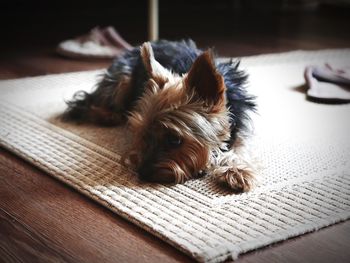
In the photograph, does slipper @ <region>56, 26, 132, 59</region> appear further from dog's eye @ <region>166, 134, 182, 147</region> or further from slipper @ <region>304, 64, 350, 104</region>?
dog's eye @ <region>166, 134, 182, 147</region>

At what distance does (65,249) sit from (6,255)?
170 mm

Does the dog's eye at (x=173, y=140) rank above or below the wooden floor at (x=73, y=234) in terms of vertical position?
above

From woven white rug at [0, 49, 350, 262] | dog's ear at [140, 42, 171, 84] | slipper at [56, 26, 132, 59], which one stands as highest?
dog's ear at [140, 42, 171, 84]

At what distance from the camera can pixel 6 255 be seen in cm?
154

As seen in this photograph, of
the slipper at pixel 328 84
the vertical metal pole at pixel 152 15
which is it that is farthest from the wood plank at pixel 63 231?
the vertical metal pole at pixel 152 15

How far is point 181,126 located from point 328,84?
1736 mm

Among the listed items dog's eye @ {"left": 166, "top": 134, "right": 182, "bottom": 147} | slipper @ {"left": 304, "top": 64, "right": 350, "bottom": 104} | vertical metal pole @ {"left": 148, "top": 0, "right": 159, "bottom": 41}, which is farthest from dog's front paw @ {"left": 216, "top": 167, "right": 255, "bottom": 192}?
vertical metal pole @ {"left": 148, "top": 0, "right": 159, "bottom": 41}

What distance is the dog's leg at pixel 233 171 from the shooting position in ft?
6.48

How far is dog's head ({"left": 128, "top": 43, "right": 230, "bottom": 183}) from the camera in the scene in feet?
6.57

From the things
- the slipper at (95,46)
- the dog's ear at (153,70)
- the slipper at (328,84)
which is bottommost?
the slipper at (95,46)

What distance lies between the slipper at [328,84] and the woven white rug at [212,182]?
8cm

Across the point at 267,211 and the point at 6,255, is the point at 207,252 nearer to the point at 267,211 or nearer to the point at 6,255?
the point at 267,211

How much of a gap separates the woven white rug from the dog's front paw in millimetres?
41

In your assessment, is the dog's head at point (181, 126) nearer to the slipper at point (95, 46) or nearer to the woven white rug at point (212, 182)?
the woven white rug at point (212, 182)
